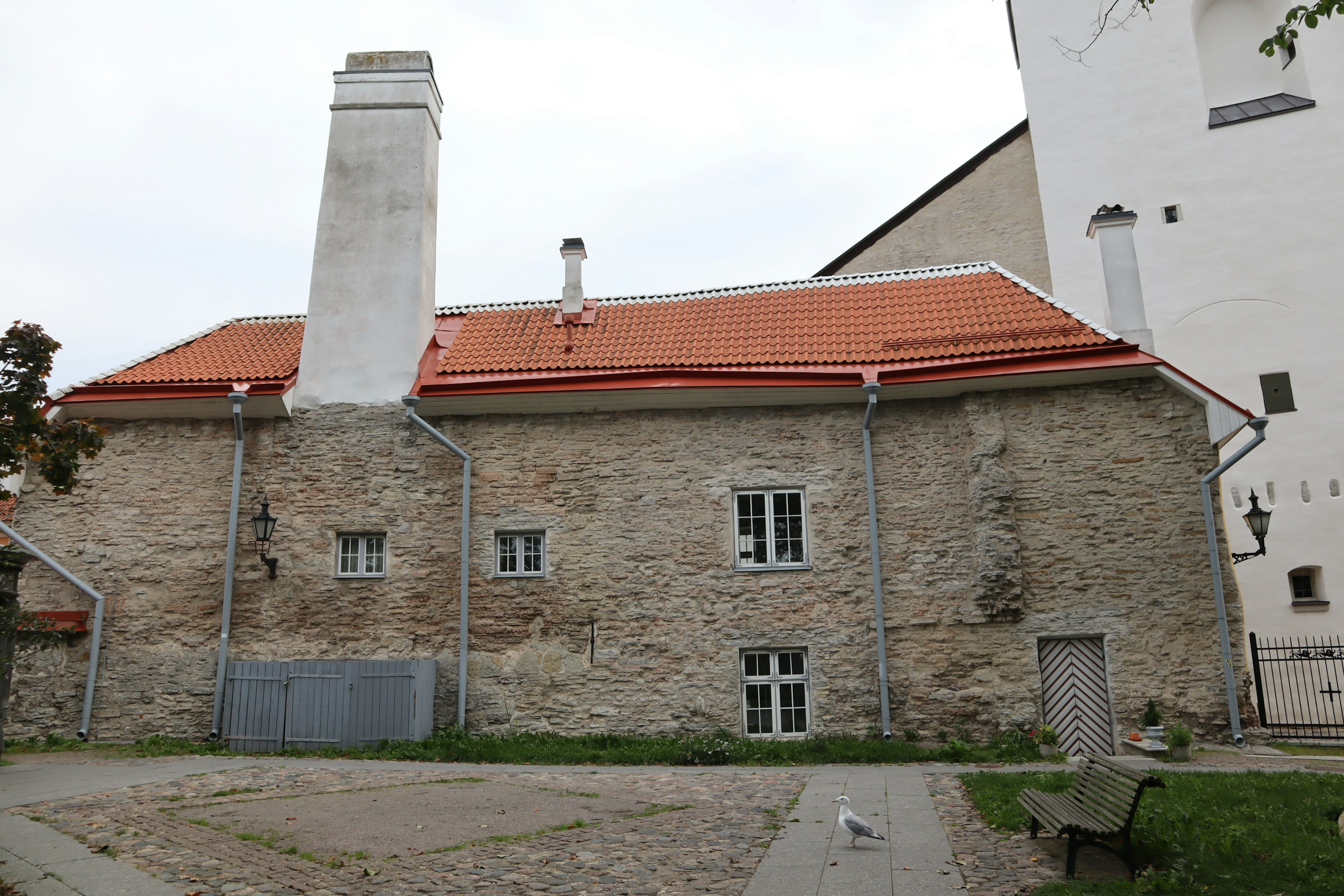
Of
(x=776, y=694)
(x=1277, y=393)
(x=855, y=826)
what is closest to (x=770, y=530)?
(x=776, y=694)

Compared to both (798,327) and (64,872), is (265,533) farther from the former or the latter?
(798,327)

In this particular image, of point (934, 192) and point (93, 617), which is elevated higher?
point (934, 192)

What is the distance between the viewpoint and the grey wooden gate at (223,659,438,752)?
11.7 metres

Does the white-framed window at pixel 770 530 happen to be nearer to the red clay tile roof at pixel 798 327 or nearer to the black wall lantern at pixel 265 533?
the red clay tile roof at pixel 798 327

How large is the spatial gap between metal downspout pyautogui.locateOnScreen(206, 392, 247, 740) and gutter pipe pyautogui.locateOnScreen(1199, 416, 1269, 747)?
1253cm

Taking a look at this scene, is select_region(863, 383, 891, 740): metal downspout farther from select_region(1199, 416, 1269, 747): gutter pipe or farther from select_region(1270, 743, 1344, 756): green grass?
select_region(1270, 743, 1344, 756): green grass

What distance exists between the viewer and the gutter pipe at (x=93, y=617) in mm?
12328

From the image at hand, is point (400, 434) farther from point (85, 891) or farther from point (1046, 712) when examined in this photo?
point (1046, 712)

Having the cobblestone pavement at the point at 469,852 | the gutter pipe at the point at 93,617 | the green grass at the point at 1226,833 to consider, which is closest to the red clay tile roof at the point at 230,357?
the gutter pipe at the point at 93,617

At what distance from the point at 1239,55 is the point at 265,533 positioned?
2232 cm

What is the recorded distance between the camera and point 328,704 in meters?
11.8

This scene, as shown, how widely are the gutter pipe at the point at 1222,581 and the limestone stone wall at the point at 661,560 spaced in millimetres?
124

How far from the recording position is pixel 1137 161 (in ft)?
66.8

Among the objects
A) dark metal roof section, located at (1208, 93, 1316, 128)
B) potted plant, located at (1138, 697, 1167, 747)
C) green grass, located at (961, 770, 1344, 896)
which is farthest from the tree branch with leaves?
dark metal roof section, located at (1208, 93, 1316, 128)
